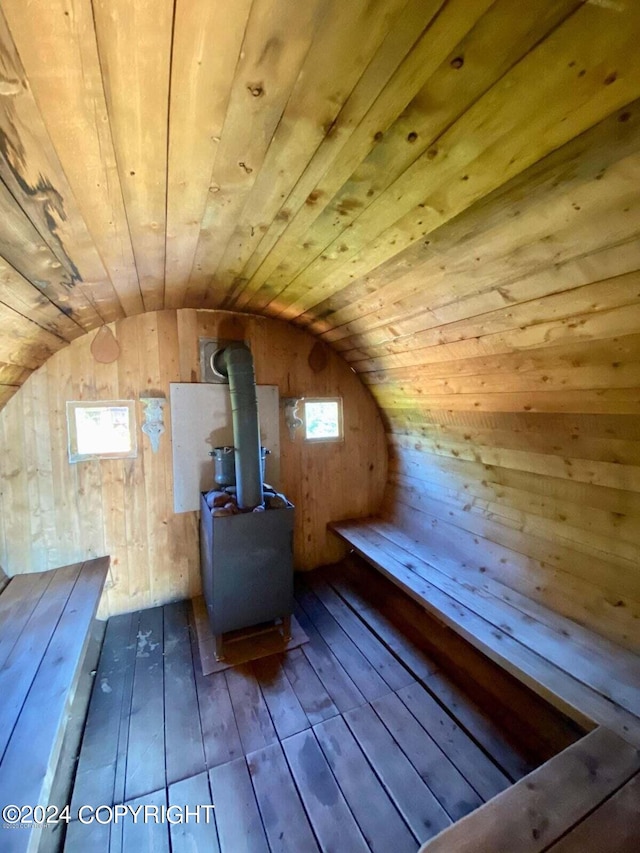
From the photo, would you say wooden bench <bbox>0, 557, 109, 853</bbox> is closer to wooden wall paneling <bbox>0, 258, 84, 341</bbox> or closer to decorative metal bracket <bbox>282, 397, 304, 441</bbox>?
wooden wall paneling <bbox>0, 258, 84, 341</bbox>

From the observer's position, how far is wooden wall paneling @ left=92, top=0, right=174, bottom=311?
0.59 meters

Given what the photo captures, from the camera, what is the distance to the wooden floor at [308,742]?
4.30 ft

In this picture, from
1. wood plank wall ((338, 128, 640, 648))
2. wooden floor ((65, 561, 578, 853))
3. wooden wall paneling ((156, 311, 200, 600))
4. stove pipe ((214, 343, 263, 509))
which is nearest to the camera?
wood plank wall ((338, 128, 640, 648))

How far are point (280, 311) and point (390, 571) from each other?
2.08 m

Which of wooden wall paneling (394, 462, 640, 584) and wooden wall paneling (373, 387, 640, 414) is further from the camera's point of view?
wooden wall paneling (394, 462, 640, 584)

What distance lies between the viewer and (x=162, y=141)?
2.82 feet

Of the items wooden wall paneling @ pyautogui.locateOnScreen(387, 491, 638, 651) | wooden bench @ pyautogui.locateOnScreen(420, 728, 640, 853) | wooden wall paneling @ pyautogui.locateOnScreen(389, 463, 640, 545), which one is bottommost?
wooden bench @ pyautogui.locateOnScreen(420, 728, 640, 853)

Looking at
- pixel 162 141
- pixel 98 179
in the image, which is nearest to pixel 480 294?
pixel 162 141

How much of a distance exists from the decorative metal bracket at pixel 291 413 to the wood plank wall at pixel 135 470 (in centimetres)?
7

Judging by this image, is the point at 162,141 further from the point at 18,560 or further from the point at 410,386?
the point at 18,560

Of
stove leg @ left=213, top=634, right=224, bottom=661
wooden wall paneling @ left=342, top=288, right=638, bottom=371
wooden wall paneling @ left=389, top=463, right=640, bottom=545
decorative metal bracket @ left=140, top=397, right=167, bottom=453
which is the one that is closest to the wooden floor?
stove leg @ left=213, top=634, right=224, bottom=661

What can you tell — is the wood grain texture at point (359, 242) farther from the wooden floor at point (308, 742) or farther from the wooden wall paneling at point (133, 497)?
the wooden floor at point (308, 742)

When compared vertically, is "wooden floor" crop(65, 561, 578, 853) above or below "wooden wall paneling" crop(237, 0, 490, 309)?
below

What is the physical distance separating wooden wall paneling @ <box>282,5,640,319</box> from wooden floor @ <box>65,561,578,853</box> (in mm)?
2239
